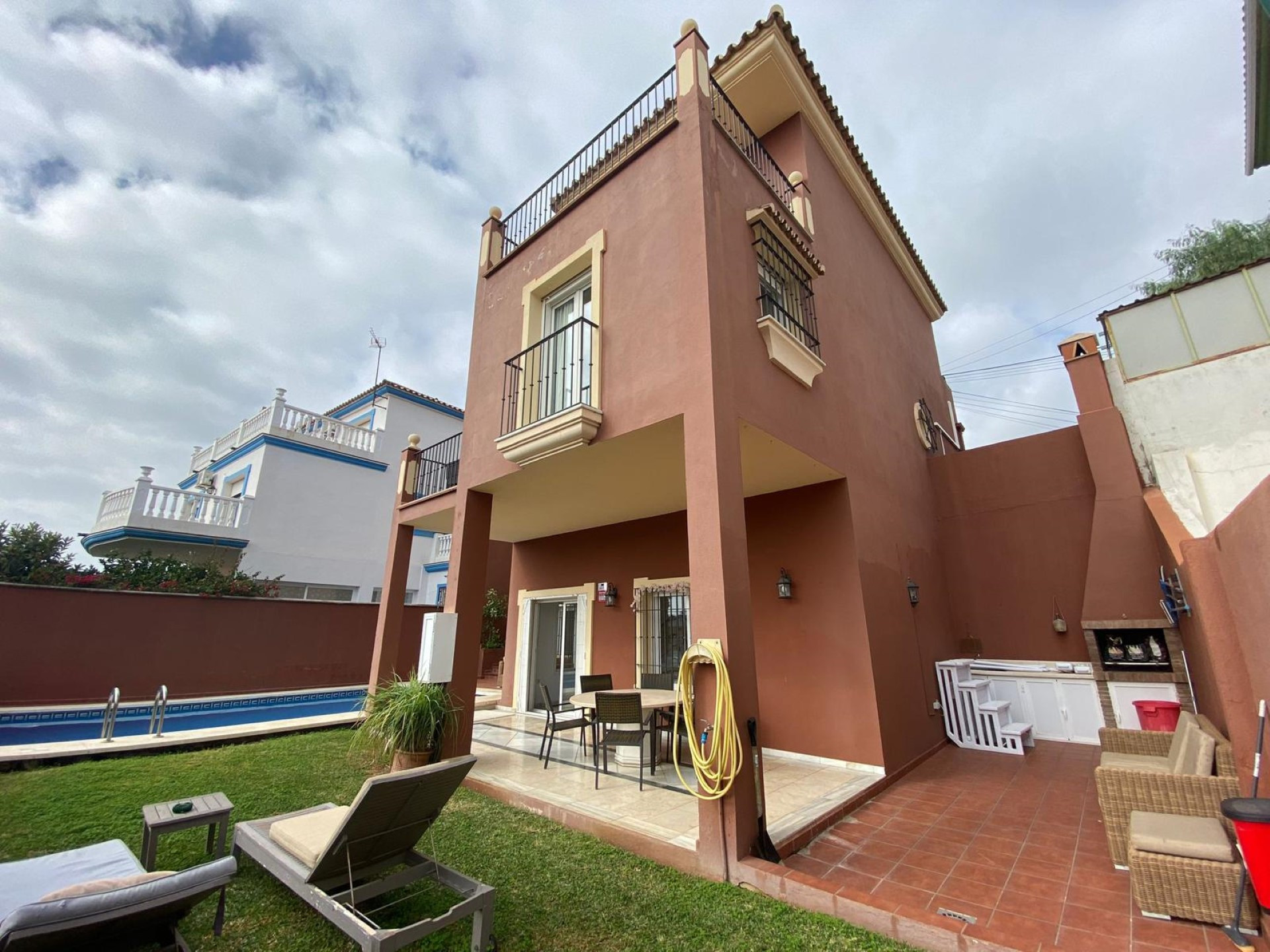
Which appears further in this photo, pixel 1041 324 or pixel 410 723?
pixel 1041 324

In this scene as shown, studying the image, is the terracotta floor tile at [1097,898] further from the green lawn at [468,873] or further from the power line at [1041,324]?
the power line at [1041,324]

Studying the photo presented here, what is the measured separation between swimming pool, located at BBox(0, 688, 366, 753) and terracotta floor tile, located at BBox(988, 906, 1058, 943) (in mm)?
9101

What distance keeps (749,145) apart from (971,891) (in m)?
7.62

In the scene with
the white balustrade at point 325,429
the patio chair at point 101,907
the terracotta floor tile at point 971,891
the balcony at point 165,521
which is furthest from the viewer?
the white balustrade at point 325,429

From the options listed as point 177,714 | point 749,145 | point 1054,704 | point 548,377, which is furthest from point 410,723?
point 1054,704

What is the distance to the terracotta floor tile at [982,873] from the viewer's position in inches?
129

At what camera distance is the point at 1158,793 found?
327cm

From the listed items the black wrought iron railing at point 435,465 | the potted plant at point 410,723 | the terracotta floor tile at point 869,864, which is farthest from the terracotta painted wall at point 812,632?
the black wrought iron railing at point 435,465

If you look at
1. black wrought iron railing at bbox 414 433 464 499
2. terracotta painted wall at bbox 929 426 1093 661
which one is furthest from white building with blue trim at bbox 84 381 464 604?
terracotta painted wall at bbox 929 426 1093 661

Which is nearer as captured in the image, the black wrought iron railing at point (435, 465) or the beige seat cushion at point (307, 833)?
the beige seat cushion at point (307, 833)

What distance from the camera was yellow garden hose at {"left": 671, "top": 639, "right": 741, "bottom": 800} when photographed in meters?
3.38

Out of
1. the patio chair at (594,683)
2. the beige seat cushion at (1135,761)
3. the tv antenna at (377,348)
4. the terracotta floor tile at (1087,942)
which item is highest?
the tv antenna at (377,348)

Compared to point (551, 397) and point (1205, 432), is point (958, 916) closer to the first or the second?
point (551, 397)

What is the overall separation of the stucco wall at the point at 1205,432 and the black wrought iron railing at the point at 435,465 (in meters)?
10.3
